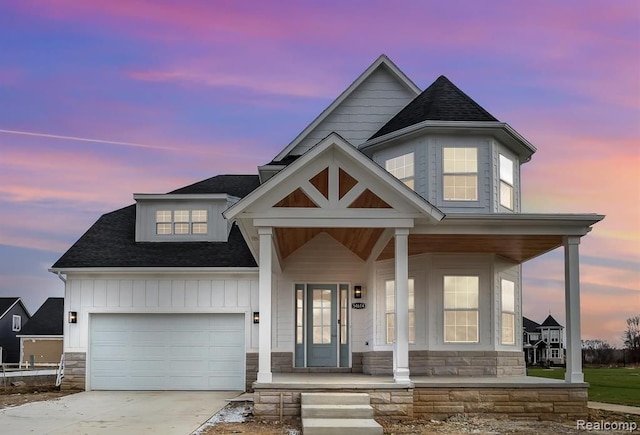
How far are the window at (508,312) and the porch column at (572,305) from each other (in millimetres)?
2139

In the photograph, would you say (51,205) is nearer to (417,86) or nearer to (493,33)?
(417,86)

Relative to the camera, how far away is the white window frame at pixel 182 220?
20.1 metres

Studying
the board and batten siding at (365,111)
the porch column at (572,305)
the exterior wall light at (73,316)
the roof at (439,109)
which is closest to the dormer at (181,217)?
the exterior wall light at (73,316)

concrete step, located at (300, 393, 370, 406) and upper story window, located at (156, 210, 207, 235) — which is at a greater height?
upper story window, located at (156, 210, 207, 235)

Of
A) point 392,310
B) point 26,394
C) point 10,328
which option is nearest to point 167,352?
point 26,394

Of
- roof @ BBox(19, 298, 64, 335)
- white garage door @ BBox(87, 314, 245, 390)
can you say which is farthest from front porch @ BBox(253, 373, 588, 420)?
roof @ BBox(19, 298, 64, 335)

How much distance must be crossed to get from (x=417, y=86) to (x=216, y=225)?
654 cm

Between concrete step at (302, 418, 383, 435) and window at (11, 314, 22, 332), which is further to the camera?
window at (11, 314, 22, 332)

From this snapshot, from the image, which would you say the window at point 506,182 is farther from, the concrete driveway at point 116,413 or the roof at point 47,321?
the roof at point 47,321

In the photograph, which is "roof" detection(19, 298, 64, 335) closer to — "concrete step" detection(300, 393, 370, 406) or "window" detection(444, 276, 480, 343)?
"window" detection(444, 276, 480, 343)

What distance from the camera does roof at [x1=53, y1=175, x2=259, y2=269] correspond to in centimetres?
1836

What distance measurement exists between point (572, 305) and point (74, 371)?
466 inches

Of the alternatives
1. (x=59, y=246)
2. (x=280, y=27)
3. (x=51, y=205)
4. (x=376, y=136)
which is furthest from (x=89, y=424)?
(x=59, y=246)

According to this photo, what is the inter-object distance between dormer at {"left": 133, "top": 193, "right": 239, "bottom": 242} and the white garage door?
2479 millimetres
